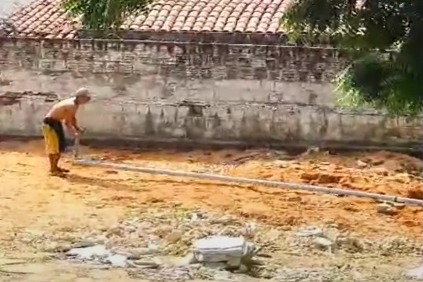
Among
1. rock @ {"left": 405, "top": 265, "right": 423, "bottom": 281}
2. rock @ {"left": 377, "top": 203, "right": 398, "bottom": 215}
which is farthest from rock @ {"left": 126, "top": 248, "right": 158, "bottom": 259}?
rock @ {"left": 377, "top": 203, "right": 398, "bottom": 215}

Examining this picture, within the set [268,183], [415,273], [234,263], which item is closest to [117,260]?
[234,263]

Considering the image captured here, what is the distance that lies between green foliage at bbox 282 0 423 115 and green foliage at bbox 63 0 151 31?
973 mm

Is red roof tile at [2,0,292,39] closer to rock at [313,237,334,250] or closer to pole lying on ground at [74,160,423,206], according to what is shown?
pole lying on ground at [74,160,423,206]

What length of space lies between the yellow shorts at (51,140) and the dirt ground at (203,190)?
1.16ft

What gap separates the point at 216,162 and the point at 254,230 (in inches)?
142

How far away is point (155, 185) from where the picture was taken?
1194cm

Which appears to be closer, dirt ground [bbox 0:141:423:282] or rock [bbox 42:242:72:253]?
rock [bbox 42:242:72:253]

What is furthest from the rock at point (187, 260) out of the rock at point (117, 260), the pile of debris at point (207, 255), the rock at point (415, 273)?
the rock at point (415, 273)

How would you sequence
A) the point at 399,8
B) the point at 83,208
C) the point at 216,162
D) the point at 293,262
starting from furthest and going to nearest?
the point at 216,162, the point at 83,208, the point at 293,262, the point at 399,8

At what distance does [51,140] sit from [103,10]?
7.96 metres

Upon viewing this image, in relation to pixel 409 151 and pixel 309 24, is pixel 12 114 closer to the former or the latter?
pixel 409 151

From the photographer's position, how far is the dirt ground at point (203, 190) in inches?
406

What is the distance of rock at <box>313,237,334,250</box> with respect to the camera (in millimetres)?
9391

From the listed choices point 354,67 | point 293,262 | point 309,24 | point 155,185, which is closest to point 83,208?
point 155,185
